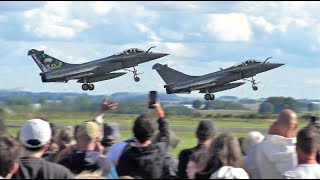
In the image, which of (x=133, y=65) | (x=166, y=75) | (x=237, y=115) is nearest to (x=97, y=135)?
(x=237, y=115)

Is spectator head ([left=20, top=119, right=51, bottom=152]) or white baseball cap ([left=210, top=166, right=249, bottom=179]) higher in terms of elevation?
spectator head ([left=20, top=119, right=51, bottom=152])

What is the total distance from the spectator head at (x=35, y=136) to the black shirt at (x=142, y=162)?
45.7 inches

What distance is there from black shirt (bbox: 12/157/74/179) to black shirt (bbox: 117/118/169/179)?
1.36 meters

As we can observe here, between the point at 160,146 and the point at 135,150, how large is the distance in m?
0.30

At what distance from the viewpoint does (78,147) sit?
22.9 feet

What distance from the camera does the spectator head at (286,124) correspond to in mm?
7242

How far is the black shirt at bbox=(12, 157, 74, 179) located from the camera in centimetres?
588

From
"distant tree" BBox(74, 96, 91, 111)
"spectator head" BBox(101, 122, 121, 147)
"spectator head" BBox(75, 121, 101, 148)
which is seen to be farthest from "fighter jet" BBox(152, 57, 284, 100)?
"spectator head" BBox(75, 121, 101, 148)

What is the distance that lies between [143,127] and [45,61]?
5628 centimetres

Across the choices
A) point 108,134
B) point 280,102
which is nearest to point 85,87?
point 280,102

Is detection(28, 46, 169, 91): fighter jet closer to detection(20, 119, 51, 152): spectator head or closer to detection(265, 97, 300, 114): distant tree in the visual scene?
detection(265, 97, 300, 114): distant tree

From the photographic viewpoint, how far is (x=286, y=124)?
23.9ft

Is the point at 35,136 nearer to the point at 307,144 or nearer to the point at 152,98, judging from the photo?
the point at 152,98

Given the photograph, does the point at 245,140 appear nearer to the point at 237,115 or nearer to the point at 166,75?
the point at 237,115
